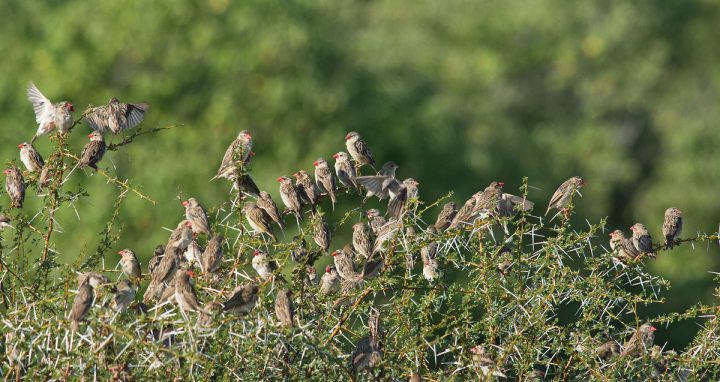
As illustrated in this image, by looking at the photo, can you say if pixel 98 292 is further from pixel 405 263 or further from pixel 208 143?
pixel 208 143

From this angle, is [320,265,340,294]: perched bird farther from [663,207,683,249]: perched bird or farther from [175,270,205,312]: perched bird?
[663,207,683,249]: perched bird

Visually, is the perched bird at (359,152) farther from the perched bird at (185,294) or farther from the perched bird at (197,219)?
the perched bird at (185,294)

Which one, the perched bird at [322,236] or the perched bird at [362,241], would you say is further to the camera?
the perched bird at [362,241]

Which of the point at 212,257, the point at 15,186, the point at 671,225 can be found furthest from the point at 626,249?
the point at 15,186

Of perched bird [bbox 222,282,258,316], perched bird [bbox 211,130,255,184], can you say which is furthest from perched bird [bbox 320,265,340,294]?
perched bird [bbox 222,282,258,316]

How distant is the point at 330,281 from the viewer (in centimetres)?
909

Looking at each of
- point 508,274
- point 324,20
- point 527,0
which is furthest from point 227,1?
point 508,274

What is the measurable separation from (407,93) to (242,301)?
16.7m

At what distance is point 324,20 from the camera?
2284cm

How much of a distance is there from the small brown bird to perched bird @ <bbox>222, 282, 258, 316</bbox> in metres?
0.16

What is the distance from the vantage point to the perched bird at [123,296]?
704 cm

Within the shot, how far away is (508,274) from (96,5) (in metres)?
15.6

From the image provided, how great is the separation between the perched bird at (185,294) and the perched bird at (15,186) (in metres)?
2.00

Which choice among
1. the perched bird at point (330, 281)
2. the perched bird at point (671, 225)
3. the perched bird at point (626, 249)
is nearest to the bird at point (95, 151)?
the perched bird at point (330, 281)
